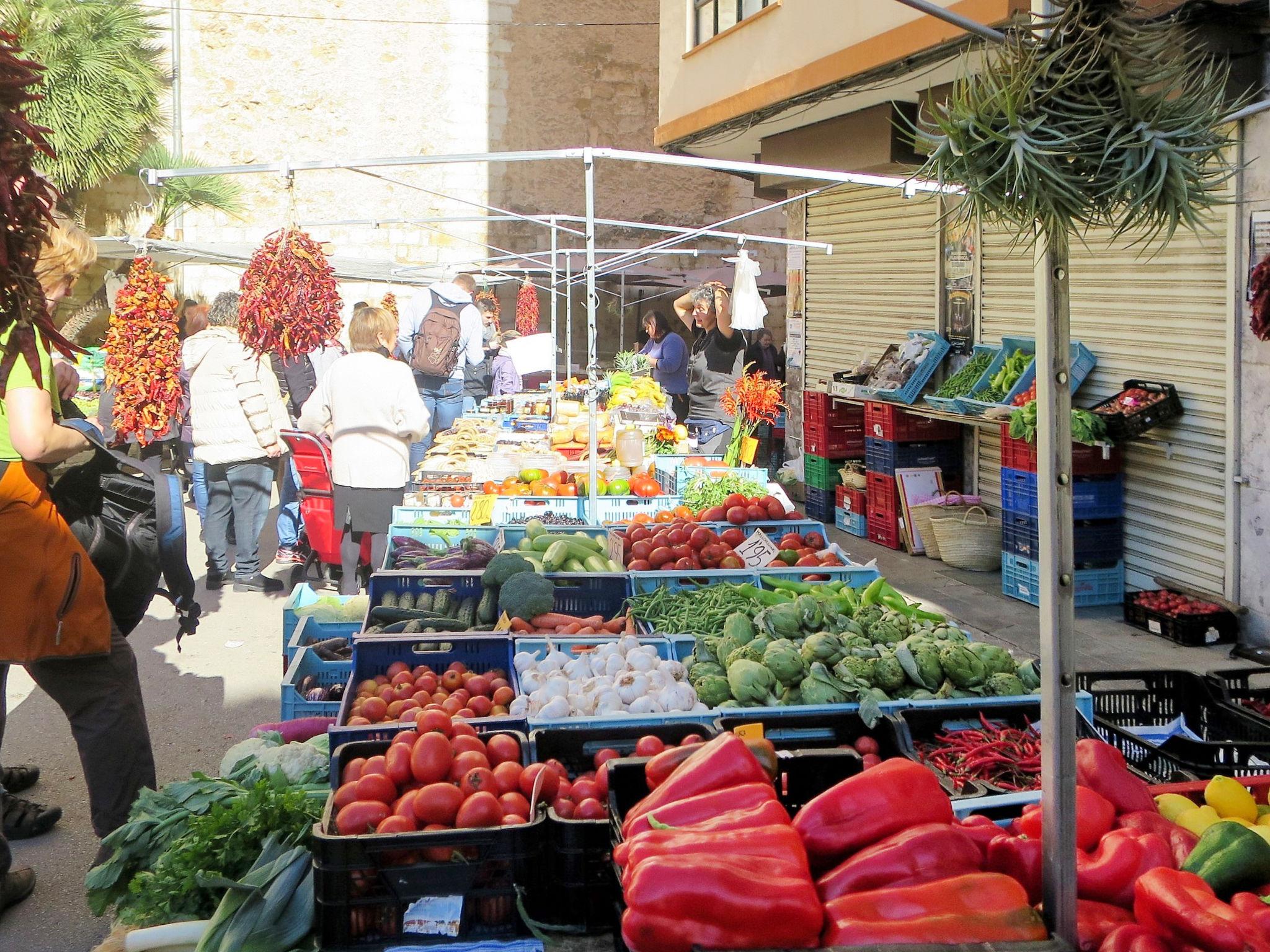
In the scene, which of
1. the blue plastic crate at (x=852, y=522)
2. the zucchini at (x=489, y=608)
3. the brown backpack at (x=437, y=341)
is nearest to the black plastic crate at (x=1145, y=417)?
the blue plastic crate at (x=852, y=522)

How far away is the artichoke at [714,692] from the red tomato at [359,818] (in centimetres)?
145

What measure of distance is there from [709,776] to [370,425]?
17.6 feet

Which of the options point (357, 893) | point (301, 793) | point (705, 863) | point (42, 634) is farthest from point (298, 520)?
point (705, 863)

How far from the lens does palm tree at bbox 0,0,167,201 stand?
1903 centimetres

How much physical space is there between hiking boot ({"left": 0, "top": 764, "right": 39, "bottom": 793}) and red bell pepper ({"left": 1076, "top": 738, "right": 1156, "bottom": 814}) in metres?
4.48

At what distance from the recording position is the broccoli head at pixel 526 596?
4898 mm

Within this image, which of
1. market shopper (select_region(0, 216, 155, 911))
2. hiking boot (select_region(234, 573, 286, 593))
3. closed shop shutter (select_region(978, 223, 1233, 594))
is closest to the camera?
market shopper (select_region(0, 216, 155, 911))

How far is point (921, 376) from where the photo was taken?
394 inches

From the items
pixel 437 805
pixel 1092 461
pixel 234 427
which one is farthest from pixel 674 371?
pixel 437 805

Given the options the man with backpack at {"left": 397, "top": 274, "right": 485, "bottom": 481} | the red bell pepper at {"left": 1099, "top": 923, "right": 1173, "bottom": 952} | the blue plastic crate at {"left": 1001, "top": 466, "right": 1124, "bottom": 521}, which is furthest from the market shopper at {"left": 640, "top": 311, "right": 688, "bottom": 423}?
the red bell pepper at {"left": 1099, "top": 923, "right": 1173, "bottom": 952}

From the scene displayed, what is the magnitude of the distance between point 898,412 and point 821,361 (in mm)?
3013

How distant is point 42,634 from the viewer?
12.6 ft

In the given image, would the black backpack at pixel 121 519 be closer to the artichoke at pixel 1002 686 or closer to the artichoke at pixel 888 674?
the artichoke at pixel 888 674

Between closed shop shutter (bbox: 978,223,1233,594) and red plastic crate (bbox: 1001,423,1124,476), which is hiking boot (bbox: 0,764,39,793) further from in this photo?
red plastic crate (bbox: 1001,423,1124,476)
